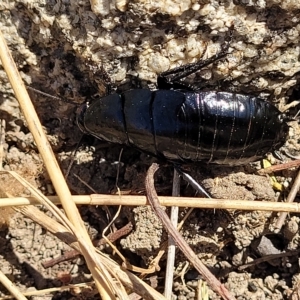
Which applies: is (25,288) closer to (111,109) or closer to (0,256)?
(0,256)

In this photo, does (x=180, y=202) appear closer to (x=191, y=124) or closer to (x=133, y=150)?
(x=191, y=124)

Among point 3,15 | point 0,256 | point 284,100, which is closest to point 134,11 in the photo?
point 3,15

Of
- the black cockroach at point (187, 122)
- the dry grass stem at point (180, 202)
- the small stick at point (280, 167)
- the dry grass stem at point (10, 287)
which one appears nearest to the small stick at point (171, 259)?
the dry grass stem at point (180, 202)

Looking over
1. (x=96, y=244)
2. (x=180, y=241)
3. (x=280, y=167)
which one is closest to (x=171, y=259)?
(x=180, y=241)

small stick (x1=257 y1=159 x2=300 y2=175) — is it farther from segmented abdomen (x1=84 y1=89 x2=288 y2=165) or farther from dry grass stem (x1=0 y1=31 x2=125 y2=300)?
dry grass stem (x1=0 y1=31 x2=125 y2=300)

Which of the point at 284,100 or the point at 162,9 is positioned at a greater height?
the point at 162,9

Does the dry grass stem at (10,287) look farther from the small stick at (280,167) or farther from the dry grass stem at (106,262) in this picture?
the small stick at (280,167)

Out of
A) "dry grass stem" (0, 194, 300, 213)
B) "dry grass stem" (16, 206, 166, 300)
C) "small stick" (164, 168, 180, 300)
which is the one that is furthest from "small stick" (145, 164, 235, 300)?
"dry grass stem" (16, 206, 166, 300)
